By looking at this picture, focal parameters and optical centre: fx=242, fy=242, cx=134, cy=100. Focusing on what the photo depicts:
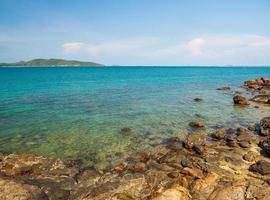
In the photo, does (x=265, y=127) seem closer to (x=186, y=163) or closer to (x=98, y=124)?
(x=186, y=163)

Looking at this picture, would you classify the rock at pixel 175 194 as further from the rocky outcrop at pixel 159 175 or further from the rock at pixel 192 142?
the rock at pixel 192 142

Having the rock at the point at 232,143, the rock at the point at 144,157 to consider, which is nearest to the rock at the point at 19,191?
the rock at the point at 144,157

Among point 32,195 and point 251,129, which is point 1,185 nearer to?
point 32,195

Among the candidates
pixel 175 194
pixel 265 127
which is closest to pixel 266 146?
pixel 265 127

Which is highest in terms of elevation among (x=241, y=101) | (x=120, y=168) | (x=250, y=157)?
(x=241, y=101)

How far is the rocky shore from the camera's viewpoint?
36.3 feet

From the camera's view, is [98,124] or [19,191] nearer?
[19,191]

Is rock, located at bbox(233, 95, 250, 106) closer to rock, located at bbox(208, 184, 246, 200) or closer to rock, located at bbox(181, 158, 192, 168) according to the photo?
rock, located at bbox(181, 158, 192, 168)

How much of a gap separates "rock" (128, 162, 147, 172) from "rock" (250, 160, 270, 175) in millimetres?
6056

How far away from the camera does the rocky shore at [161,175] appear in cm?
1105

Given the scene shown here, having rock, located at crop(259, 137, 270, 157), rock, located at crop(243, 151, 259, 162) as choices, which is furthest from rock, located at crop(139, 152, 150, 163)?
rock, located at crop(259, 137, 270, 157)

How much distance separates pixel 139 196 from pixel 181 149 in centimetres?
670

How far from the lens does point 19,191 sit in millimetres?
10992

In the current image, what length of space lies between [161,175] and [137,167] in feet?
5.38
